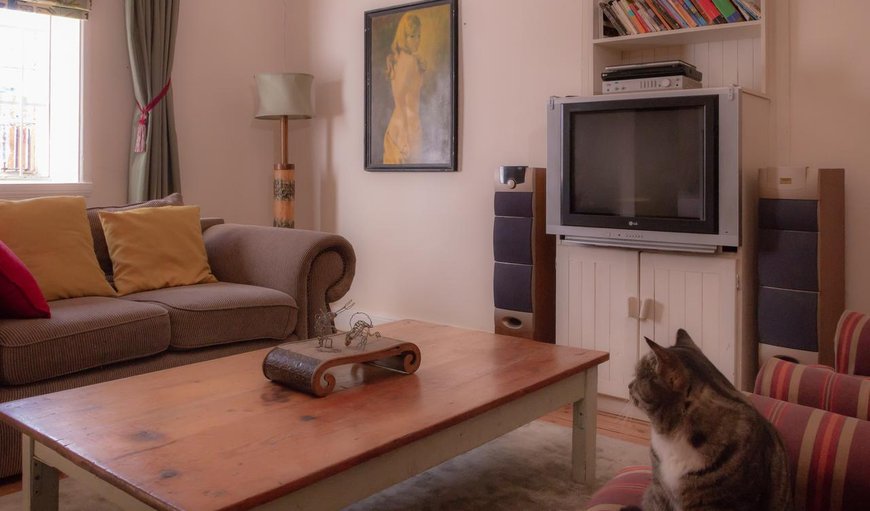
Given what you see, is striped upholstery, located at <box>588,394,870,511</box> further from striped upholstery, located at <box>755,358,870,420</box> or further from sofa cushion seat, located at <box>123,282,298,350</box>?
sofa cushion seat, located at <box>123,282,298,350</box>

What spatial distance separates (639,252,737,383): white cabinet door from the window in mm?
3043

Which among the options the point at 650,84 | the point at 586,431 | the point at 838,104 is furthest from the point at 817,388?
the point at 838,104

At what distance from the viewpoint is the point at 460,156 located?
4223 mm

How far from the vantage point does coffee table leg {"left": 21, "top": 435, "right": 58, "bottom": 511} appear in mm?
1742

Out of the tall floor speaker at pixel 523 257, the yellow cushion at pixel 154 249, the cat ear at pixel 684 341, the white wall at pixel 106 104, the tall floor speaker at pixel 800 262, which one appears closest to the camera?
the cat ear at pixel 684 341

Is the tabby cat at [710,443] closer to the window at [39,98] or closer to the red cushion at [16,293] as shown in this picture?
the red cushion at [16,293]

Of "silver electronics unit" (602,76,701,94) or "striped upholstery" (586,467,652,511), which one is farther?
"silver electronics unit" (602,76,701,94)

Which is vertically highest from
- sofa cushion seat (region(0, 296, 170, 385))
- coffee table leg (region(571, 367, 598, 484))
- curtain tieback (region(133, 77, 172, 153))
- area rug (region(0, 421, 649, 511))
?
curtain tieback (region(133, 77, 172, 153))

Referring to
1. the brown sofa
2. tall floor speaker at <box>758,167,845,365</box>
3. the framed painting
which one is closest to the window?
the brown sofa

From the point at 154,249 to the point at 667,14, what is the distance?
2416 mm

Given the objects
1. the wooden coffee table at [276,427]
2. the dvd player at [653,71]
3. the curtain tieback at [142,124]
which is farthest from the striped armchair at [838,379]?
the curtain tieback at [142,124]

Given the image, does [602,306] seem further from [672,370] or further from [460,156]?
[672,370]

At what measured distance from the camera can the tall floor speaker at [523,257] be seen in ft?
11.3

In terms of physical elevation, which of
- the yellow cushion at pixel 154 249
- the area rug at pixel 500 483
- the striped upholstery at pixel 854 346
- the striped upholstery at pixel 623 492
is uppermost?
the yellow cushion at pixel 154 249
